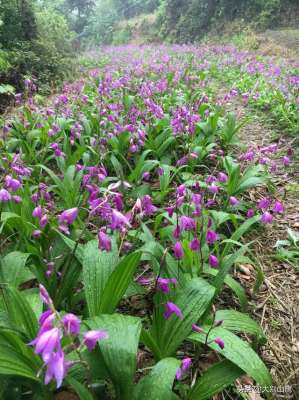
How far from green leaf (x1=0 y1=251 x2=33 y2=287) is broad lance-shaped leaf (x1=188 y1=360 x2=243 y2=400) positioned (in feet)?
3.19

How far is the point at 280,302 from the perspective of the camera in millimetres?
2191

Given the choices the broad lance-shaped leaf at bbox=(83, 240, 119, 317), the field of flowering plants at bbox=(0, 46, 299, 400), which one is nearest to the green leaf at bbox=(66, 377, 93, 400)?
the field of flowering plants at bbox=(0, 46, 299, 400)

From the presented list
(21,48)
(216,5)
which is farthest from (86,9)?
(21,48)

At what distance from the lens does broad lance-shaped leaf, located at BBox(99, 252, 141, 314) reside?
1.48 metres

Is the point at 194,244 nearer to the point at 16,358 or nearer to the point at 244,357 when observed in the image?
the point at 244,357

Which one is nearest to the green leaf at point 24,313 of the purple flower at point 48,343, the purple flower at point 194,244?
the purple flower at point 48,343

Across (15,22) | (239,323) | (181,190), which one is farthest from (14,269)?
(15,22)

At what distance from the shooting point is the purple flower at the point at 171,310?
146 cm

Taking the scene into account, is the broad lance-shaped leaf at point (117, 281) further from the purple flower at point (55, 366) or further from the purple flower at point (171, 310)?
the purple flower at point (55, 366)

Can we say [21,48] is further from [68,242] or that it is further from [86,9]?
[86,9]

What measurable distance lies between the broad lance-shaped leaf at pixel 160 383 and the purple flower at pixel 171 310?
0.20 metres

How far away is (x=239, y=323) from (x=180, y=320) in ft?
0.98

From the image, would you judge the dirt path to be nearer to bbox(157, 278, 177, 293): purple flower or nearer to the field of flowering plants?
the field of flowering plants

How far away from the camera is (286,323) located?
2.06 metres
